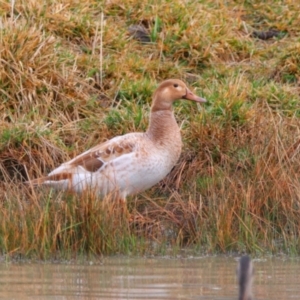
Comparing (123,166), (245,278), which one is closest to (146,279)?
(123,166)

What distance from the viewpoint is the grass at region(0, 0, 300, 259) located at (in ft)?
23.8

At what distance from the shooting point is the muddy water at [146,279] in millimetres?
5504

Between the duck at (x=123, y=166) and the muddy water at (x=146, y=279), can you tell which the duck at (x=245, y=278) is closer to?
the muddy water at (x=146, y=279)

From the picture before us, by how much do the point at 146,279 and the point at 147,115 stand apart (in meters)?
3.92

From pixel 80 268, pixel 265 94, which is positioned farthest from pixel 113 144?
pixel 265 94

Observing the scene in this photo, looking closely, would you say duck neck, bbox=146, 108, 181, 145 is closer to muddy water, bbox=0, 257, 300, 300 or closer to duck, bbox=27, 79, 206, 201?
duck, bbox=27, 79, 206, 201

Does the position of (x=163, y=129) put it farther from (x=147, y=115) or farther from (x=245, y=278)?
(x=245, y=278)

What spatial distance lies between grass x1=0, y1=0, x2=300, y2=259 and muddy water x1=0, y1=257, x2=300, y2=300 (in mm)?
340

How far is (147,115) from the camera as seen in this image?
32.3ft

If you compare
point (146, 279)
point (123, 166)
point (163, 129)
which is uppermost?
point (163, 129)

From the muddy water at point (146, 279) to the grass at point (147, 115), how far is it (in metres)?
0.34

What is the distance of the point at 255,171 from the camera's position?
8141mm

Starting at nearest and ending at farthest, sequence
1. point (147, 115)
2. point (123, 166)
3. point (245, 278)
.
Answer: point (245, 278), point (123, 166), point (147, 115)

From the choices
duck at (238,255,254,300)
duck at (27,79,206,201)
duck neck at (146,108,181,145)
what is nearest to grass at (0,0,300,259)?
duck at (27,79,206,201)
